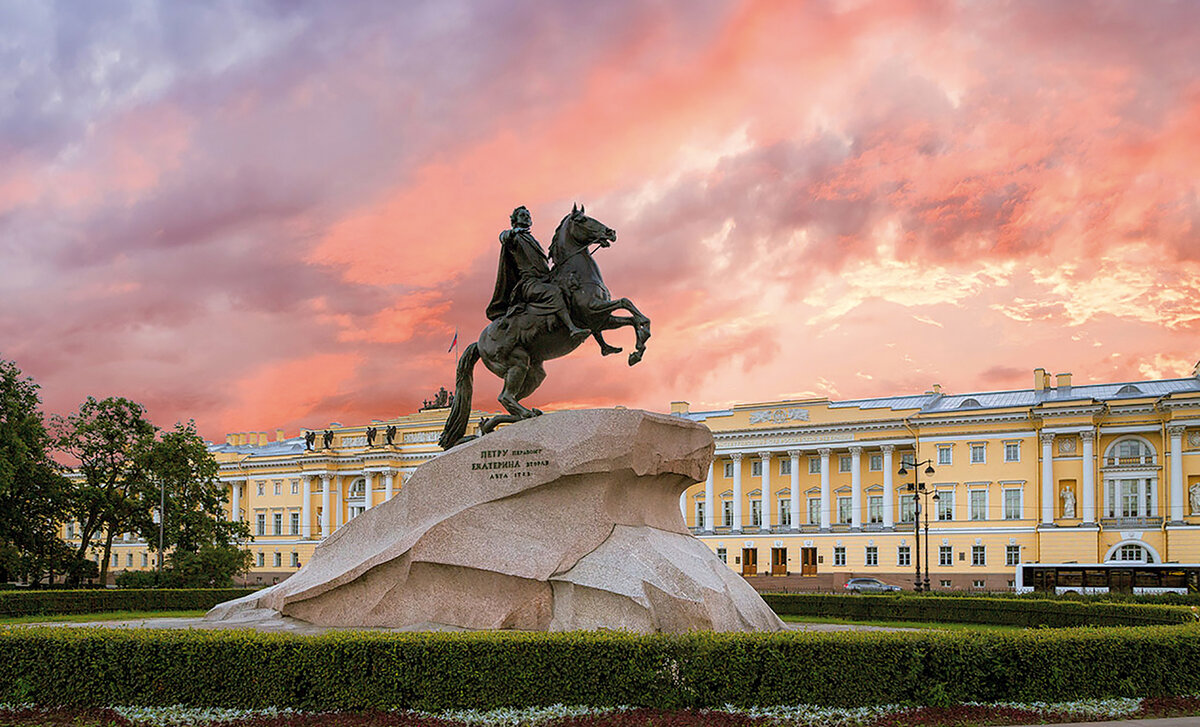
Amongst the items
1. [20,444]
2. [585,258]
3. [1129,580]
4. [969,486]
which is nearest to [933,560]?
[969,486]

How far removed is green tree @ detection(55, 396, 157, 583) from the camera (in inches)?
1993

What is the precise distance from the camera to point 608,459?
47.2 ft

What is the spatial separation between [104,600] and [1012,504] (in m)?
61.3

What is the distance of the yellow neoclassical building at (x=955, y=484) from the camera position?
73.2m

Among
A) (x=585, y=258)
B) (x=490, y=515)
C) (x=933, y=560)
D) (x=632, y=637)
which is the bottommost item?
(x=933, y=560)

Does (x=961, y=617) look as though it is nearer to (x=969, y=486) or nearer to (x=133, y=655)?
(x=133, y=655)

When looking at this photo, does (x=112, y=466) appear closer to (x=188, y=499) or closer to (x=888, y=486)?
(x=188, y=499)

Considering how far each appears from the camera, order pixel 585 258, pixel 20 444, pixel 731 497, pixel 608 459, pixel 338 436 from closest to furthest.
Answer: pixel 608 459 < pixel 585 258 < pixel 20 444 < pixel 731 497 < pixel 338 436

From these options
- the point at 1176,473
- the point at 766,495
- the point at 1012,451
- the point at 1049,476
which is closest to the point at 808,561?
the point at 766,495

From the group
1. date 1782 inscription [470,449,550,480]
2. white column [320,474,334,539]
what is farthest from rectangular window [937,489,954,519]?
date 1782 inscription [470,449,550,480]

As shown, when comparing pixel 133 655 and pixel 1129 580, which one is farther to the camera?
pixel 1129 580

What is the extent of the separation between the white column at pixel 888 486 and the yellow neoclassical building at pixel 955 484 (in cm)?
12

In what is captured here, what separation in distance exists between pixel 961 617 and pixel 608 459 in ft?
67.1

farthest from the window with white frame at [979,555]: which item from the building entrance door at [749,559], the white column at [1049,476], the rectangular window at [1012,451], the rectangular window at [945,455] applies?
the building entrance door at [749,559]
